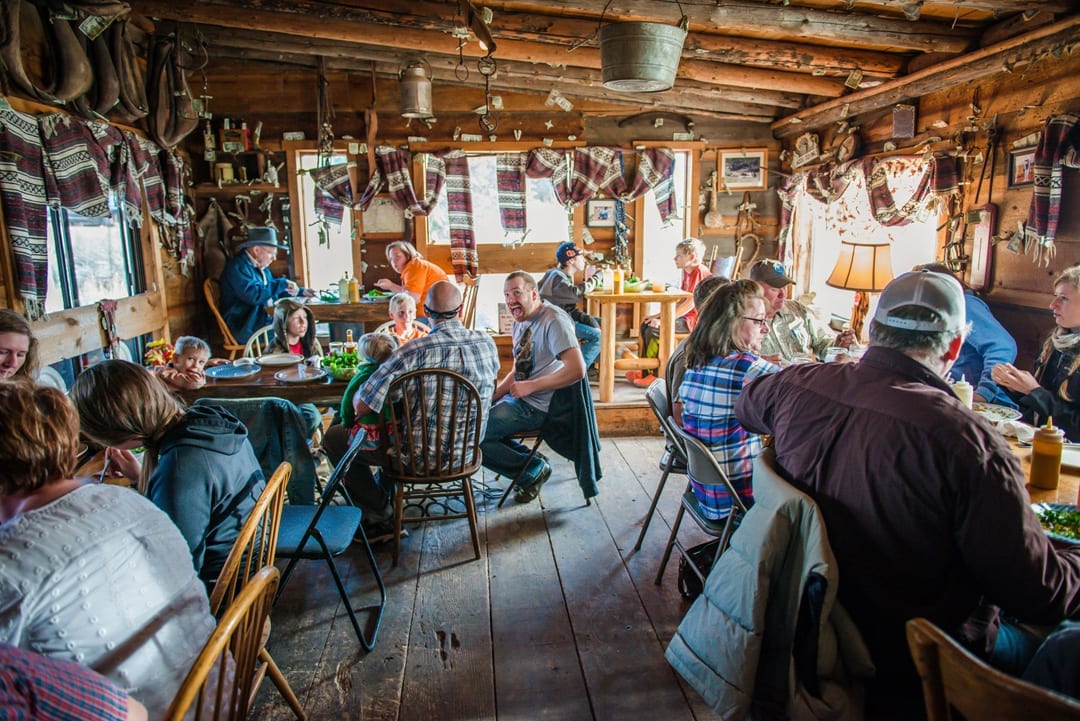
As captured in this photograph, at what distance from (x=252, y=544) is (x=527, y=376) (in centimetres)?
215

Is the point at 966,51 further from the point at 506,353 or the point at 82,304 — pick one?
the point at 82,304

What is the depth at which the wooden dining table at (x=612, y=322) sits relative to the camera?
16.5 feet

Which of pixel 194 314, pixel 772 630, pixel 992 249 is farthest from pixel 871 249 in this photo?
pixel 194 314

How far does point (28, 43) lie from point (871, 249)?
4951mm

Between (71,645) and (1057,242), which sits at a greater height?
(1057,242)

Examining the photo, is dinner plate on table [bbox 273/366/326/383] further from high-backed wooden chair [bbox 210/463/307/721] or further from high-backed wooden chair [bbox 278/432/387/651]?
high-backed wooden chair [bbox 210/463/307/721]

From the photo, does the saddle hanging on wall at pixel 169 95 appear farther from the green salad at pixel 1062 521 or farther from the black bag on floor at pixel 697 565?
the green salad at pixel 1062 521

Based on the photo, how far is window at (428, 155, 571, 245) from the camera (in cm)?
686

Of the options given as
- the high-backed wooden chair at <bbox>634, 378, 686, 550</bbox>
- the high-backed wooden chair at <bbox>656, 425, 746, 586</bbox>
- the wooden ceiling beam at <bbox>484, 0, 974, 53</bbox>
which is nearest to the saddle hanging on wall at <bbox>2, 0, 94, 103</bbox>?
the wooden ceiling beam at <bbox>484, 0, 974, 53</bbox>

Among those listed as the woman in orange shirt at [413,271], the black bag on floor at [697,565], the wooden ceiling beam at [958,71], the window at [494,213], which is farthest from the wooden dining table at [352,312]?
the wooden ceiling beam at [958,71]

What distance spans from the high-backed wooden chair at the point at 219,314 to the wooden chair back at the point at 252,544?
4179mm

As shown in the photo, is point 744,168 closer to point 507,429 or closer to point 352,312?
point 352,312

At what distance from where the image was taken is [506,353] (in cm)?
683

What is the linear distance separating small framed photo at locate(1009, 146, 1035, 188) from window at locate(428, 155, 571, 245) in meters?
3.85
